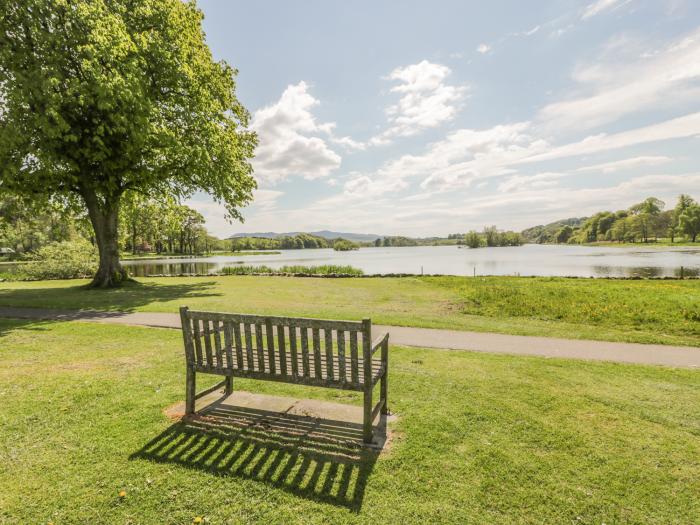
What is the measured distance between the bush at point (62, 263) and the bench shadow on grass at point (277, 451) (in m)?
31.0

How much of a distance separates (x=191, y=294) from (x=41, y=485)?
14.4 metres

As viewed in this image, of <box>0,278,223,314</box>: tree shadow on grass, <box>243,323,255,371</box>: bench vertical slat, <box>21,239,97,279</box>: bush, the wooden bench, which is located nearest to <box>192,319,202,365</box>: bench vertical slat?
the wooden bench

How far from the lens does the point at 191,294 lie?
17.1 meters

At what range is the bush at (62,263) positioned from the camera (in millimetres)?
27516

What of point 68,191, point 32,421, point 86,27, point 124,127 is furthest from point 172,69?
point 32,421

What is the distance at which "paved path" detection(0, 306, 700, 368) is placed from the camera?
26.0 ft

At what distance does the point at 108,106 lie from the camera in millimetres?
14461

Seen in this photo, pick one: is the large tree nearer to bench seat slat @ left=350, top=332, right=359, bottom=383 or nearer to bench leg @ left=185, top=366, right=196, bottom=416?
bench leg @ left=185, top=366, right=196, bottom=416

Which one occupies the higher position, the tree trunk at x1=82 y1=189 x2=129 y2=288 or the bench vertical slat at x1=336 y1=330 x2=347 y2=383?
the tree trunk at x1=82 y1=189 x2=129 y2=288

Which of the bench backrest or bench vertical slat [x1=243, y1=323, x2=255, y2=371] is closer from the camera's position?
the bench backrest

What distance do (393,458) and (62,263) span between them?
33643 mm

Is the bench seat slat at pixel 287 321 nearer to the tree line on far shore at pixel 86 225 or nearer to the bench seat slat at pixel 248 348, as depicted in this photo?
the bench seat slat at pixel 248 348

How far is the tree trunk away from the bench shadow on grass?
18709 mm

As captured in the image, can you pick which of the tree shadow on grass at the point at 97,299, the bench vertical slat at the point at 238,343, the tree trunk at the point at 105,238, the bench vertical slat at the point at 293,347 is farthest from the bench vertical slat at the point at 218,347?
the tree trunk at the point at 105,238
